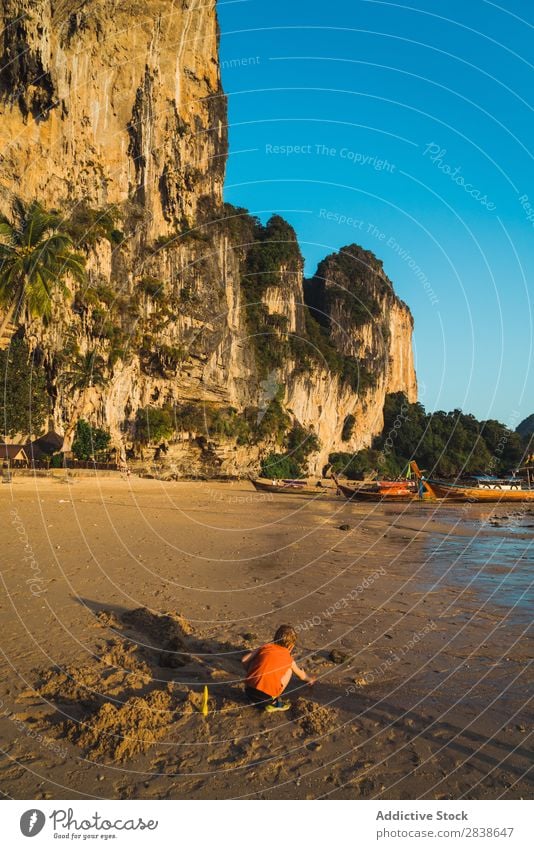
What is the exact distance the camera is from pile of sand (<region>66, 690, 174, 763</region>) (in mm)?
3691

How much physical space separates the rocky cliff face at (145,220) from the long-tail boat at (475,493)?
803 inches

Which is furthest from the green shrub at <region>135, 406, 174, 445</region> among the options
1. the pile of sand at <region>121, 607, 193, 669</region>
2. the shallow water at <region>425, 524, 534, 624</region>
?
the pile of sand at <region>121, 607, 193, 669</region>

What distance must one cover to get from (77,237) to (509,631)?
40.7 meters

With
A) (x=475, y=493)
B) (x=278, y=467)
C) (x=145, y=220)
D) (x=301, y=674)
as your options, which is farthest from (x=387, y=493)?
(x=301, y=674)

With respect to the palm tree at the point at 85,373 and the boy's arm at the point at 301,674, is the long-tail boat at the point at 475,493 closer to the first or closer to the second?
the palm tree at the point at 85,373

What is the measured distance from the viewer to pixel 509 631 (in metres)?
7.19

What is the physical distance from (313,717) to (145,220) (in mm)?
48947

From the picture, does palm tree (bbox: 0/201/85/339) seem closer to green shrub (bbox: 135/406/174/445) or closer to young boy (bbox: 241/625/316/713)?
green shrub (bbox: 135/406/174/445)

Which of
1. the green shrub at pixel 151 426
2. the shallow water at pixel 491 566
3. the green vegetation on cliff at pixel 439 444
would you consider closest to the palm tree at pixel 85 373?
the green shrub at pixel 151 426

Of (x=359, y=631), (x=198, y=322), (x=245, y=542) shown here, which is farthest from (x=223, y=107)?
(x=359, y=631)

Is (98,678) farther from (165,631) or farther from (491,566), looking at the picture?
(491,566)

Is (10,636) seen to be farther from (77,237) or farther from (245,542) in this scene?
(77,237)

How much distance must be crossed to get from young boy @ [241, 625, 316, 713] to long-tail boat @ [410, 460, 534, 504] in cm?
3715

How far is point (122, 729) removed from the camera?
3.91 metres
